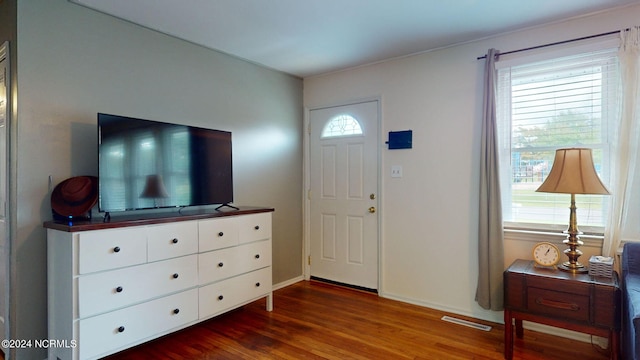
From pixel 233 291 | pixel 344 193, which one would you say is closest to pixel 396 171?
pixel 344 193

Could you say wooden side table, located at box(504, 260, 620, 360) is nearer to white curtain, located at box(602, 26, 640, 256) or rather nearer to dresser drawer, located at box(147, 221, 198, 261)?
white curtain, located at box(602, 26, 640, 256)

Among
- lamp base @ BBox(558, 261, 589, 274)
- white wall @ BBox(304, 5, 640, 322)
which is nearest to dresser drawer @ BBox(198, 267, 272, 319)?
white wall @ BBox(304, 5, 640, 322)

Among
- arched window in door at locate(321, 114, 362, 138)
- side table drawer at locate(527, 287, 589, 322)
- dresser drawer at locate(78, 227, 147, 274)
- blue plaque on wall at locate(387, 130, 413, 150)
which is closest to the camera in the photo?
dresser drawer at locate(78, 227, 147, 274)

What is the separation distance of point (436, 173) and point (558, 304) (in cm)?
142

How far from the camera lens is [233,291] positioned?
2889 millimetres

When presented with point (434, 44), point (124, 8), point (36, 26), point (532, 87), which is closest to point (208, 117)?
point (124, 8)

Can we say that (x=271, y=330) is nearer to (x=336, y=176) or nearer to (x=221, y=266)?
(x=221, y=266)

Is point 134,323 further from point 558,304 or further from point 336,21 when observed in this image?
point 558,304

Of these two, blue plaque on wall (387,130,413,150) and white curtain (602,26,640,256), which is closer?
white curtain (602,26,640,256)

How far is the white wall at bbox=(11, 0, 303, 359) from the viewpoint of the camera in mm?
2221

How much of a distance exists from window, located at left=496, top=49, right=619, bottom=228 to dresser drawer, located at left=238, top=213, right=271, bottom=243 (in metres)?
2.05

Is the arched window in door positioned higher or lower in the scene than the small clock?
higher

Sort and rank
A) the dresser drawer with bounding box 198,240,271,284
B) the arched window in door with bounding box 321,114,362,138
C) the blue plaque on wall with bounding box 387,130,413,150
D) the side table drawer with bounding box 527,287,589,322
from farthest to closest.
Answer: the arched window in door with bounding box 321,114,362,138 → the blue plaque on wall with bounding box 387,130,413,150 → the dresser drawer with bounding box 198,240,271,284 → the side table drawer with bounding box 527,287,589,322

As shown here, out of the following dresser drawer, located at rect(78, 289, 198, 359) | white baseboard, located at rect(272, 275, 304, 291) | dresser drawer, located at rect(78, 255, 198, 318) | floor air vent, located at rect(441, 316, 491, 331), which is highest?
dresser drawer, located at rect(78, 255, 198, 318)
